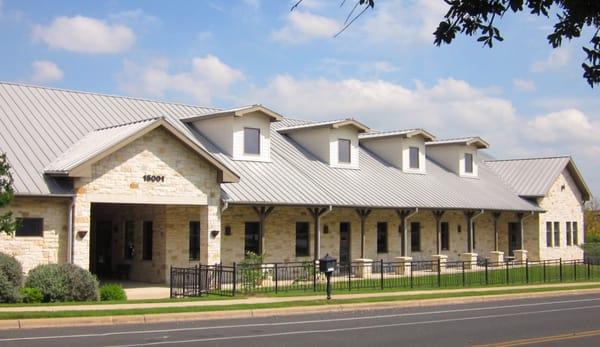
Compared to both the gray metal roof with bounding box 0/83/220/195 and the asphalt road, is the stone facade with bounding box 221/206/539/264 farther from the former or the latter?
the asphalt road

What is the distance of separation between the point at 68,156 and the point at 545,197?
30.6 m

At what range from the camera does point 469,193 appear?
4269 cm

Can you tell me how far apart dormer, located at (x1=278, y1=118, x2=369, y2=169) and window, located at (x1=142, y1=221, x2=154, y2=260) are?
1037cm

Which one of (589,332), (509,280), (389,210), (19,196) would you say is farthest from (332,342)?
(389,210)

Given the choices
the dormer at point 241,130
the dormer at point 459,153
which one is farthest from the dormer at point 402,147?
the dormer at point 241,130

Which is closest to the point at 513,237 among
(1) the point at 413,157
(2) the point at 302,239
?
(1) the point at 413,157

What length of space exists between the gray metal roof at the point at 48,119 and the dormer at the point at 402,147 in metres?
10.4

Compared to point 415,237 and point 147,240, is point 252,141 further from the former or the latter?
point 415,237

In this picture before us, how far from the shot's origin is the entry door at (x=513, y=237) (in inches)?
1843

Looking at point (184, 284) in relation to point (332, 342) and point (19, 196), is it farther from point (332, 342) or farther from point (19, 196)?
point (332, 342)

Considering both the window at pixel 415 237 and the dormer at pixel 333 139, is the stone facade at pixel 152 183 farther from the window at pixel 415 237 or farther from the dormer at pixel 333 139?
the window at pixel 415 237

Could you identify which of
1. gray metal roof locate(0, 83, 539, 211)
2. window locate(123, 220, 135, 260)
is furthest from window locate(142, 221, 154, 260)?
gray metal roof locate(0, 83, 539, 211)

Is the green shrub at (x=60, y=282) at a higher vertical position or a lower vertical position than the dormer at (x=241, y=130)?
lower

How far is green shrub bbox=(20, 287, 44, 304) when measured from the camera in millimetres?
21031
